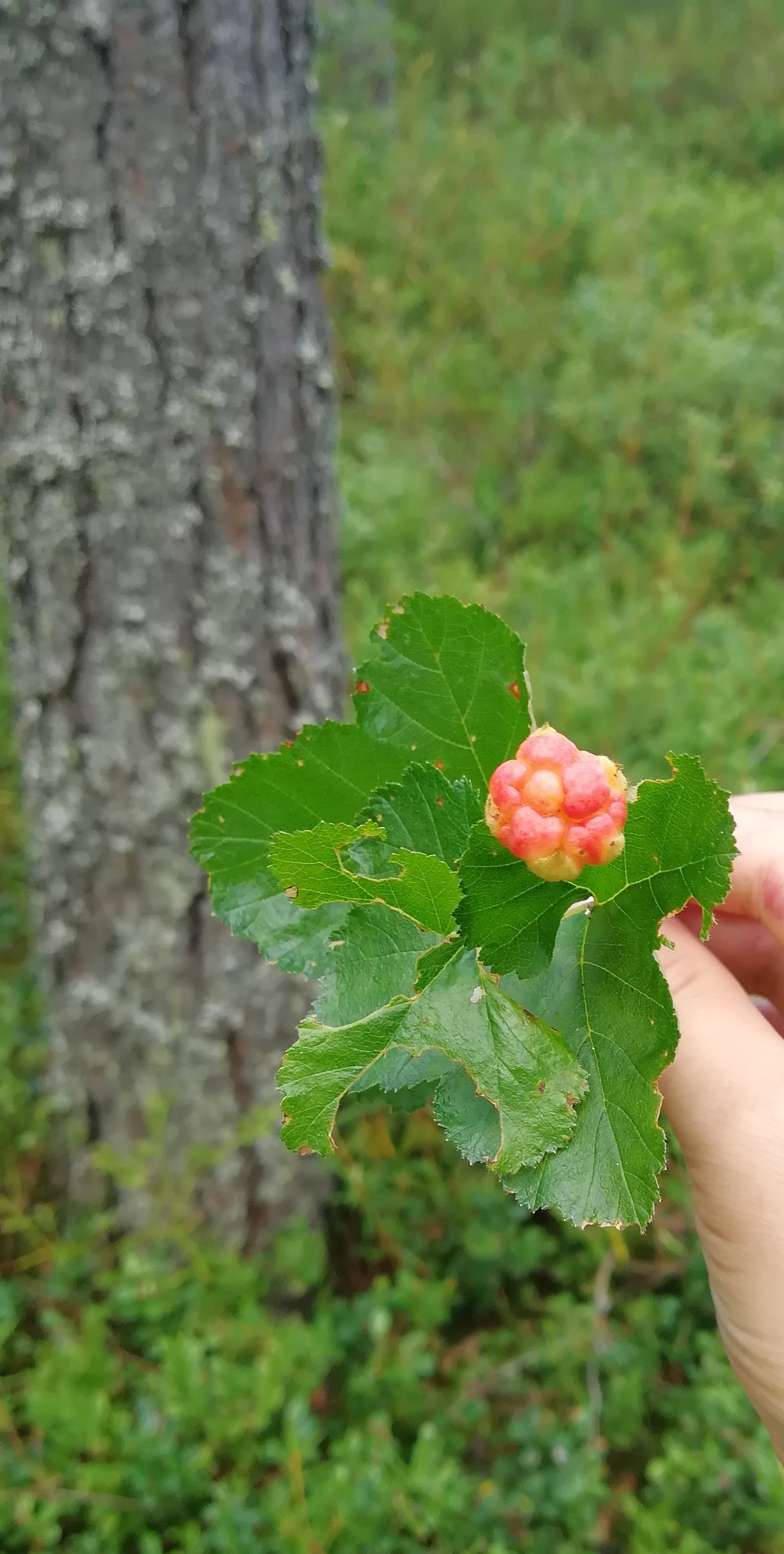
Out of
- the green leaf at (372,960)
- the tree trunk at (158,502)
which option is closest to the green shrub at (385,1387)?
the tree trunk at (158,502)

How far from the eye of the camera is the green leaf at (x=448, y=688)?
0.71 meters

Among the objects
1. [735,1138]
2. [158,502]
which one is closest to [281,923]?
[735,1138]

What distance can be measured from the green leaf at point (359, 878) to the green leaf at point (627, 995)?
9cm

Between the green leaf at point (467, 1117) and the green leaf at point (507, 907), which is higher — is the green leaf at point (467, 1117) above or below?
below

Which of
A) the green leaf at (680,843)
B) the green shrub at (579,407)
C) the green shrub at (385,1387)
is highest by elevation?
the green leaf at (680,843)

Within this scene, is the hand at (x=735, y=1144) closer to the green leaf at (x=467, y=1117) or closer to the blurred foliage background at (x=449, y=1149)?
the green leaf at (x=467, y=1117)

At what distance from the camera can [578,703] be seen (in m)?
2.38

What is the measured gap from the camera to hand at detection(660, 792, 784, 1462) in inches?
33.4

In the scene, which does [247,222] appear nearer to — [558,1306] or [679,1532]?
[558,1306]

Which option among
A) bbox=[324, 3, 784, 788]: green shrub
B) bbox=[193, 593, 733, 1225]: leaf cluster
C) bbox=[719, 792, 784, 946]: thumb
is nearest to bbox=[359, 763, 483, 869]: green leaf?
bbox=[193, 593, 733, 1225]: leaf cluster

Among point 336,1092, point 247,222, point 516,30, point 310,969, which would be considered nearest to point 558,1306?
point 310,969

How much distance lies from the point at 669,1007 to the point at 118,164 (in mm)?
1366

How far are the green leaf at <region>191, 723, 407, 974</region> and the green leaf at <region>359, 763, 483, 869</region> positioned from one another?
11cm

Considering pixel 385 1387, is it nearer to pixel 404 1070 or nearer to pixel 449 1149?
pixel 449 1149
